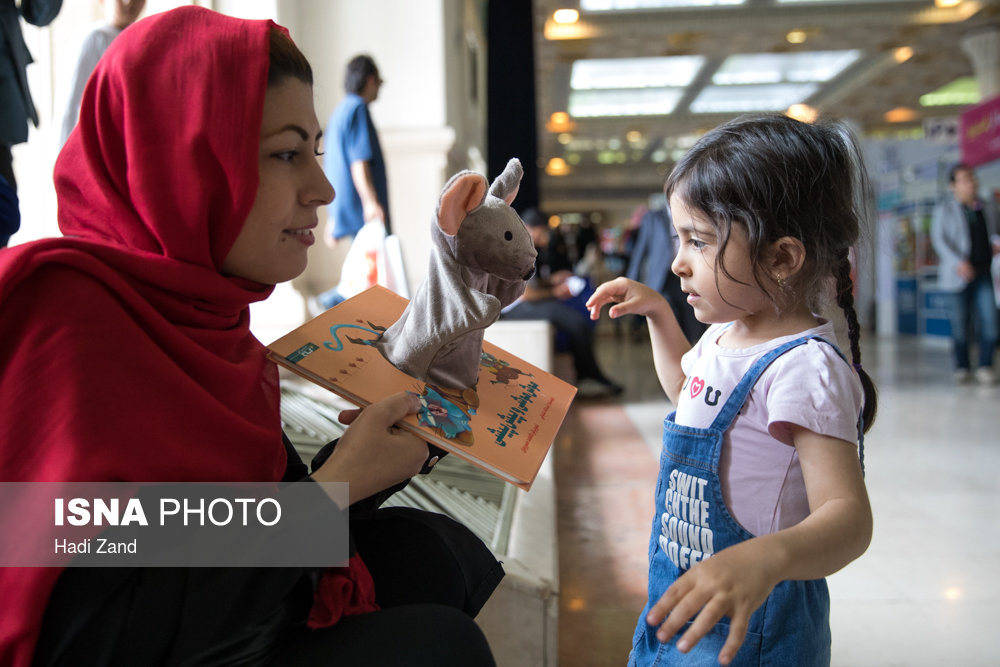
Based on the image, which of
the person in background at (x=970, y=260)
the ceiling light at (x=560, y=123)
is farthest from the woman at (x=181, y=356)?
the ceiling light at (x=560, y=123)

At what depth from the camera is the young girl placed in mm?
958

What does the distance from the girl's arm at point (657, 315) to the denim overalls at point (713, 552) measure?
0.55ft

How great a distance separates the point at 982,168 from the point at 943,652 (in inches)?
418

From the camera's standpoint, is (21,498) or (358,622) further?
(358,622)

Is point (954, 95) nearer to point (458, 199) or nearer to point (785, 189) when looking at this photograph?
point (785, 189)

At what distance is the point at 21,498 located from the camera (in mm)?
740

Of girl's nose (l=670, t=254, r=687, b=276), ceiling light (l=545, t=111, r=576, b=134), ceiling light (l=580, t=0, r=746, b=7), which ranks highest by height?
ceiling light (l=580, t=0, r=746, b=7)

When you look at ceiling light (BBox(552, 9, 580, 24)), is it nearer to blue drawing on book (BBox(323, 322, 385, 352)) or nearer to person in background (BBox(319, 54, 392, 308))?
person in background (BBox(319, 54, 392, 308))

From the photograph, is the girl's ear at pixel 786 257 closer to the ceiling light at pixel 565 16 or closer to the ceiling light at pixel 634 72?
the ceiling light at pixel 565 16

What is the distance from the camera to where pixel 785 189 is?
1006mm

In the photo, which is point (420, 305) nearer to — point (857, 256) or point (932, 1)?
point (857, 256)

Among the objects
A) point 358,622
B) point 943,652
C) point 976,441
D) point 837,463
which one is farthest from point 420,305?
point 976,441
